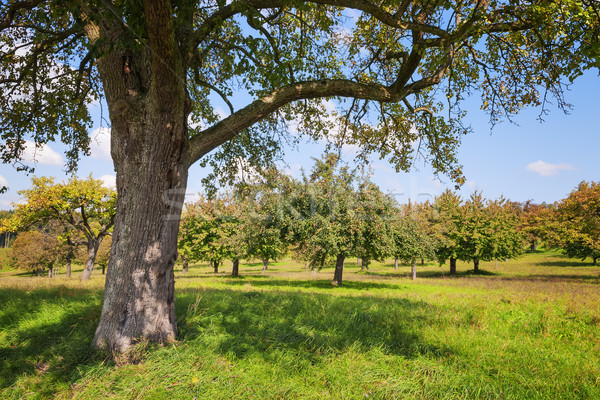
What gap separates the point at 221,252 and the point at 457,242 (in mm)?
22464

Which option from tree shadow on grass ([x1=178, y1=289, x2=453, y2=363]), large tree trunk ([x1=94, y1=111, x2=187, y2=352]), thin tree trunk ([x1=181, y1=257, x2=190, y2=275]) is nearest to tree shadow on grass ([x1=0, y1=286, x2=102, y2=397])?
large tree trunk ([x1=94, y1=111, x2=187, y2=352])

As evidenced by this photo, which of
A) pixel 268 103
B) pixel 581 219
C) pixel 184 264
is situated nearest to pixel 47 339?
pixel 268 103

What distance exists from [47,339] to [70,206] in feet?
67.4

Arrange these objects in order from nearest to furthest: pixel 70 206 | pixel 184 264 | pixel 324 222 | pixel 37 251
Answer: pixel 324 222
pixel 70 206
pixel 184 264
pixel 37 251

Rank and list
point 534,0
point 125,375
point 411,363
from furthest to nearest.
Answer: point 534,0 < point 411,363 < point 125,375

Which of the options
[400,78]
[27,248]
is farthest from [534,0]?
[27,248]

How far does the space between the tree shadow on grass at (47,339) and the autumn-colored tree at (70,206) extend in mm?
16179

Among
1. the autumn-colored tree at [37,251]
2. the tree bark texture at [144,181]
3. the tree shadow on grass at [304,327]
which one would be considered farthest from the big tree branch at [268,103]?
the autumn-colored tree at [37,251]

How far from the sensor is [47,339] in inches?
200

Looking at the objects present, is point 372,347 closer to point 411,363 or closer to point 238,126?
point 411,363

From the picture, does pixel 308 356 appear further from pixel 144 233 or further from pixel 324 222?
pixel 324 222

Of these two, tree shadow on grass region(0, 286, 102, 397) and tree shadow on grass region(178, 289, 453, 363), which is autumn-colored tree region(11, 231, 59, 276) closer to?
tree shadow on grass region(0, 286, 102, 397)

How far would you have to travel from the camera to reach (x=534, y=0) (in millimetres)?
5109

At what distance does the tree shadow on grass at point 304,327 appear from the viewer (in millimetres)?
4621
